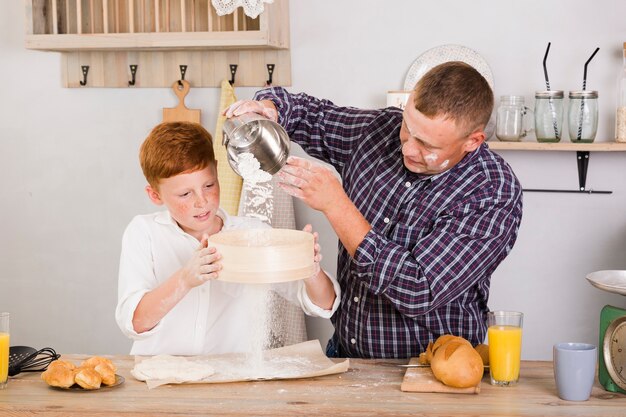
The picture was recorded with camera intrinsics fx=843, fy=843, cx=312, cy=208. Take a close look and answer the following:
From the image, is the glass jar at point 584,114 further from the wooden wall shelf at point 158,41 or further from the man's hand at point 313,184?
the man's hand at point 313,184

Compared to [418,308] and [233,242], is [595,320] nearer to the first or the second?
[418,308]

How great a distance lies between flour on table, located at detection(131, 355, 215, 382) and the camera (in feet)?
6.05

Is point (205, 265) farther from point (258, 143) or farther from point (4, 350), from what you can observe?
point (4, 350)

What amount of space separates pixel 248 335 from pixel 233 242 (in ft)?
0.92

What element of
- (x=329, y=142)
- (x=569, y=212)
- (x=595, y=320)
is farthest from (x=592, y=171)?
(x=329, y=142)

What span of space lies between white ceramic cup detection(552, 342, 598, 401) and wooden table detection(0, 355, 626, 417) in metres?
0.02

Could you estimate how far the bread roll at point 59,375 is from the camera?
1.80 metres

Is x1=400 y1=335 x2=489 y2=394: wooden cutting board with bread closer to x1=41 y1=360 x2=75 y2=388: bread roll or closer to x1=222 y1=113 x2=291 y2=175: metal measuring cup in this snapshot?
x1=222 y1=113 x2=291 y2=175: metal measuring cup

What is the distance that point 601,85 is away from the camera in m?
3.18

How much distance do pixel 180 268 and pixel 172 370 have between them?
0.29 meters

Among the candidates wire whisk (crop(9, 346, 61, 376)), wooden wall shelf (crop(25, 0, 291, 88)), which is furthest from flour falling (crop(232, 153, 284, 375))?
wooden wall shelf (crop(25, 0, 291, 88))

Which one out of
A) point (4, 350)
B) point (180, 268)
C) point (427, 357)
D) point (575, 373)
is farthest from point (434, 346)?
point (4, 350)

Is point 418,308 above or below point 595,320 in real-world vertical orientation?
above

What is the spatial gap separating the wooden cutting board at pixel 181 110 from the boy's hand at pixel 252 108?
1274 mm
